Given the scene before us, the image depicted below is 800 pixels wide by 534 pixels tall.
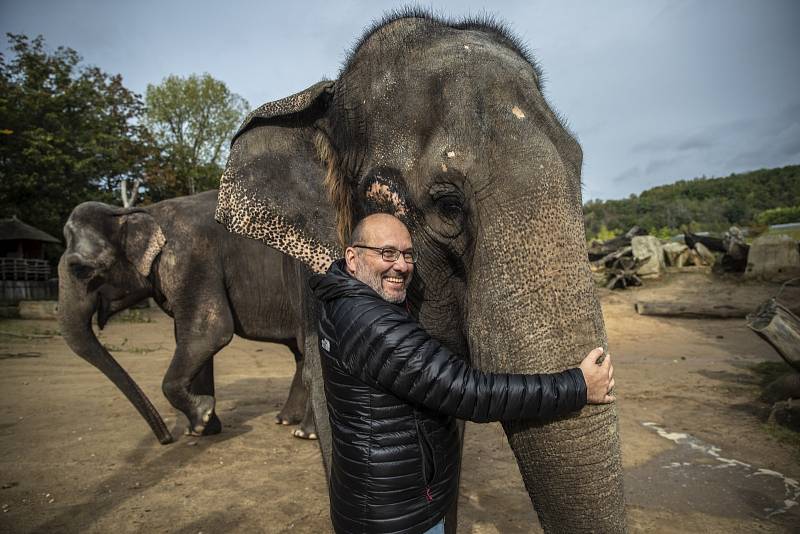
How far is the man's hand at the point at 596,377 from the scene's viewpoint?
4.81 ft

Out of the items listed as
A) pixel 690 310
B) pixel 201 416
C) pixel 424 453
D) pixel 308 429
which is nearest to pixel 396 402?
pixel 424 453

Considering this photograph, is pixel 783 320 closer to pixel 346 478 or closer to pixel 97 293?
pixel 346 478

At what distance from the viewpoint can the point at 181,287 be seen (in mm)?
5020

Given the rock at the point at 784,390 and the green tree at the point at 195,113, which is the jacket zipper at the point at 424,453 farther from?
the green tree at the point at 195,113

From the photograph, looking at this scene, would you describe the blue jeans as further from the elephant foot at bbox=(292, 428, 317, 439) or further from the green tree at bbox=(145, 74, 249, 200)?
the green tree at bbox=(145, 74, 249, 200)

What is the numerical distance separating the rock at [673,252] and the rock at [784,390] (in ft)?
46.2

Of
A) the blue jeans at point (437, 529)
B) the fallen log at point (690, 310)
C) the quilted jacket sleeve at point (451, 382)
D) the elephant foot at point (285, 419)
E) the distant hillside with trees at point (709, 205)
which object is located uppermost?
the distant hillside with trees at point (709, 205)

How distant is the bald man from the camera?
1.46 metres

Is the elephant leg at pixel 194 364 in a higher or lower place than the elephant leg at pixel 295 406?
higher

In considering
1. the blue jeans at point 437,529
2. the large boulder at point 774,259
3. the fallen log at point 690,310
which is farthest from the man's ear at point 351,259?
the large boulder at point 774,259

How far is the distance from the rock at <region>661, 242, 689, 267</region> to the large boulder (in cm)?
377

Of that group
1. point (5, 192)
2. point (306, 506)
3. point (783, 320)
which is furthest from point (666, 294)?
point (5, 192)

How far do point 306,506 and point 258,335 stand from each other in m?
2.30

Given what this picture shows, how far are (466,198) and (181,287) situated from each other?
4.05 m
